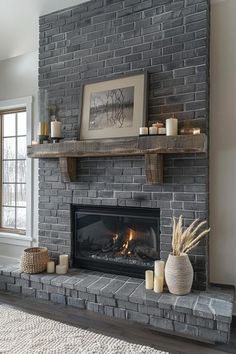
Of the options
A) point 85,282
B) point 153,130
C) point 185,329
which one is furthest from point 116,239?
point 153,130

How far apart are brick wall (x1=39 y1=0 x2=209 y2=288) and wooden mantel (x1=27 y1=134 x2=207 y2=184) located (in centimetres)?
14

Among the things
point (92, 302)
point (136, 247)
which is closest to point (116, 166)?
point (136, 247)

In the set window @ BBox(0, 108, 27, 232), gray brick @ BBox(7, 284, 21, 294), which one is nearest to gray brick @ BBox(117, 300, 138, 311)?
gray brick @ BBox(7, 284, 21, 294)

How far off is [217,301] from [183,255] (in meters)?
0.43

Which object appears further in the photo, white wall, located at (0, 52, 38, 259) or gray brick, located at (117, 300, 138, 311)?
white wall, located at (0, 52, 38, 259)

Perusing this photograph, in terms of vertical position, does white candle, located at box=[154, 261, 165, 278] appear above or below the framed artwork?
below

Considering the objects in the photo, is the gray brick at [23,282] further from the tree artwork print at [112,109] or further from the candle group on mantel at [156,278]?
the tree artwork print at [112,109]

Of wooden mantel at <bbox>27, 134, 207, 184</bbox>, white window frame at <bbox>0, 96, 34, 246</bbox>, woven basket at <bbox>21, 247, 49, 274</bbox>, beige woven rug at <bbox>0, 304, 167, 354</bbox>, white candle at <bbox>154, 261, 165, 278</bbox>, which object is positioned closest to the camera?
beige woven rug at <bbox>0, 304, 167, 354</bbox>

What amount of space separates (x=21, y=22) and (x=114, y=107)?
→ 4.89 ft

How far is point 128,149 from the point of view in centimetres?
273

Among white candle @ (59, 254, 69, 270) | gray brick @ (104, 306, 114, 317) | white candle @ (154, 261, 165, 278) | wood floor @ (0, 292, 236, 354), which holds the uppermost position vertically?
white candle @ (154, 261, 165, 278)

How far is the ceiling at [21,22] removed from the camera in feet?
10.0

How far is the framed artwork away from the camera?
9.48 feet

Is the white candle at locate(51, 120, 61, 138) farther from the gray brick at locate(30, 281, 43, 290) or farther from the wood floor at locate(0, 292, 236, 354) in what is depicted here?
the wood floor at locate(0, 292, 236, 354)
